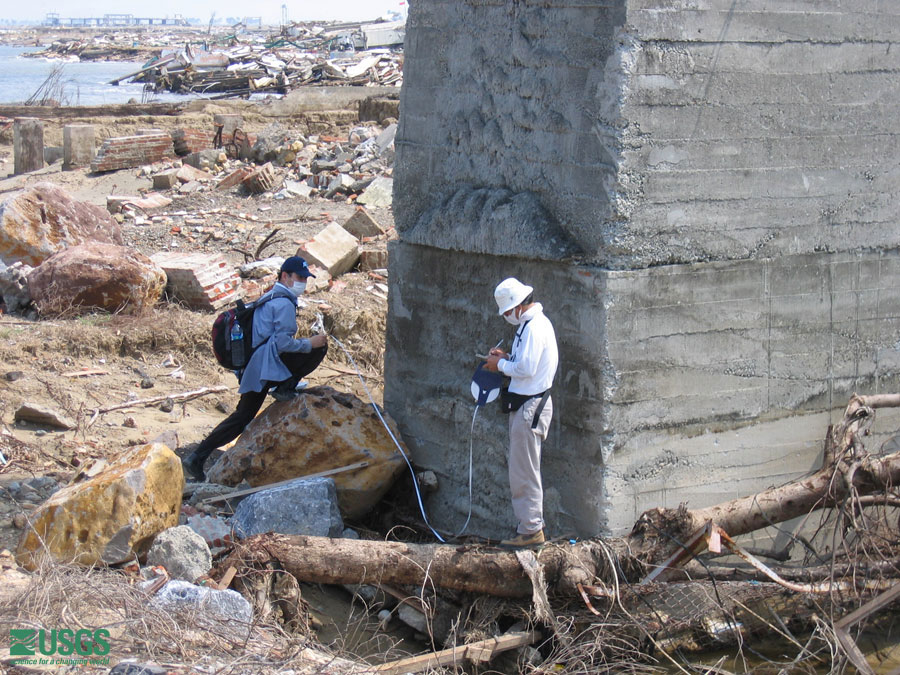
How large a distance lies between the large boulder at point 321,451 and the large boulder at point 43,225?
5485 millimetres

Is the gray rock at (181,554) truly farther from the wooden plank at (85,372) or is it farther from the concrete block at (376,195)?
the concrete block at (376,195)

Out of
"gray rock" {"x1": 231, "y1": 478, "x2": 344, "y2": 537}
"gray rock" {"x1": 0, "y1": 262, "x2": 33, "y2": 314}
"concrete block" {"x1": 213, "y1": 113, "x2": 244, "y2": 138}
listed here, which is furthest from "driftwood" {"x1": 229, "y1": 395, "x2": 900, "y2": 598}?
"concrete block" {"x1": 213, "y1": 113, "x2": 244, "y2": 138}

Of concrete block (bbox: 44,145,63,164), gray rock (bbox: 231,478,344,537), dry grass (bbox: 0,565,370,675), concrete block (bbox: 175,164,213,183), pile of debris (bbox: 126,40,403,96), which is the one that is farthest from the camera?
pile of debris (bbox: 126,40,403,96)

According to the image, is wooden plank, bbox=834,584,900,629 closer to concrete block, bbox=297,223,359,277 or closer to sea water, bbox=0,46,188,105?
concrete block, bbox=297,223,359,277

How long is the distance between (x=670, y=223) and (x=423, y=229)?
1.76 metres

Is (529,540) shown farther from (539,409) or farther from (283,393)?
(283,393)

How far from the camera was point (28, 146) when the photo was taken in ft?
61.4

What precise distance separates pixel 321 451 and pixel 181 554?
148 centimetres

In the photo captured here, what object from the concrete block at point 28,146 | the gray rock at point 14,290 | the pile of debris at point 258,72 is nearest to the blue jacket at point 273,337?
the gray rock at point 14,290

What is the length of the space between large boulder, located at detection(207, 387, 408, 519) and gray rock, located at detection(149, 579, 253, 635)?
161cm

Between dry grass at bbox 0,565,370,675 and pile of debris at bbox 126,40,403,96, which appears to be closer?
dry grass at bbox 0,565,370,675

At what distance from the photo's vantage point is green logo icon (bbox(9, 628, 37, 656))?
429 centimetres

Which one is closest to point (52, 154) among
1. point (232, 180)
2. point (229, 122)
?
point (229, 122)

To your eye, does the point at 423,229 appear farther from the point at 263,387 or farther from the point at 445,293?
the point at 263,387
